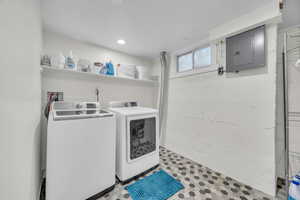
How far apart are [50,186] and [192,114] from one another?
228cm

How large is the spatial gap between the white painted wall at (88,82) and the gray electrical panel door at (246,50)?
6.71 feet

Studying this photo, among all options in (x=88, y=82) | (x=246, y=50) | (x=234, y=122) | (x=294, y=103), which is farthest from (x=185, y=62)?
(x=88, y=82)

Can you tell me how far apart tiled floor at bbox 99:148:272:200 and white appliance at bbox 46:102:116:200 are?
29 centimetres

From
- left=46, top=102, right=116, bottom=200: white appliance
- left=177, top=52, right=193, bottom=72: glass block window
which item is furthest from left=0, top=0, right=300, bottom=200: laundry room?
left=177, top=52, right=193, bottom=72: glass block window

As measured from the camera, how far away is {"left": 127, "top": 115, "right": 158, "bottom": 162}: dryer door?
1.66 m

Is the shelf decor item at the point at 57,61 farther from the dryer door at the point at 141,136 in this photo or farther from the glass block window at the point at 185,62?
Result: the glass block window at the point at 185,62

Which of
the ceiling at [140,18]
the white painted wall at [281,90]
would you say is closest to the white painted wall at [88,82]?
the ceiling at [140,18]

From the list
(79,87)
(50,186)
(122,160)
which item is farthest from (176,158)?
(79,87)

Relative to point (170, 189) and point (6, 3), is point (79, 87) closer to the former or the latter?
point (6, 3)

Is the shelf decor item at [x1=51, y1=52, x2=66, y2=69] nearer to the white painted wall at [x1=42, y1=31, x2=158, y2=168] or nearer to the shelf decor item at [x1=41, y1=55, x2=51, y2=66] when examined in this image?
the shelf decor item at [x1=41, y1=55, x2=51, y2=66]

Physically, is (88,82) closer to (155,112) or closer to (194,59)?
(155,112)

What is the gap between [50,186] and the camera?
3.43ft

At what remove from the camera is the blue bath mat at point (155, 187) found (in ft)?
4.50

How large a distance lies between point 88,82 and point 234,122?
109 inches
